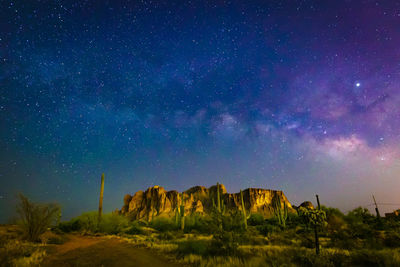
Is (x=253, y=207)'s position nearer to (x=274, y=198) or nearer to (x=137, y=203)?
(x=274, y=198)

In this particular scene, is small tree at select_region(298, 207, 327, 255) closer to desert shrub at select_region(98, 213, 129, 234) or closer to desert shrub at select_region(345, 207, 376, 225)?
desert shrub at select_region(98, 213, 129, 234)

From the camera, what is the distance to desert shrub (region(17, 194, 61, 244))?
13336 millimetres

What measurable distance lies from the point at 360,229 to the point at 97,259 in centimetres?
2566

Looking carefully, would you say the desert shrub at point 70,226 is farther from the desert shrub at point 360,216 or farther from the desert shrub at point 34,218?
the desert shrub at point 360,216

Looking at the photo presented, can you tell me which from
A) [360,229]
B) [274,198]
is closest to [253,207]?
[274,198]

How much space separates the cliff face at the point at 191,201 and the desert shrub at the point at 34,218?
205 ft

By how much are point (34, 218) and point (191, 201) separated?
72.8m

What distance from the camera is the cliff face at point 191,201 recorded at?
2990 inches

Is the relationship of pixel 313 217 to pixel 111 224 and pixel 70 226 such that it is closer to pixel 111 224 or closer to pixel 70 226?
pixel 111 224

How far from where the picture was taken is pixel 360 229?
21016mm

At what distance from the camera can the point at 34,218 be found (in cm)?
1381

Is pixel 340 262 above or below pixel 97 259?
below

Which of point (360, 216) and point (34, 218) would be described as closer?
point (34, 218)

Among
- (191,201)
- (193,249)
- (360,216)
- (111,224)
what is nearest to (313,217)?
→ (193,249)
